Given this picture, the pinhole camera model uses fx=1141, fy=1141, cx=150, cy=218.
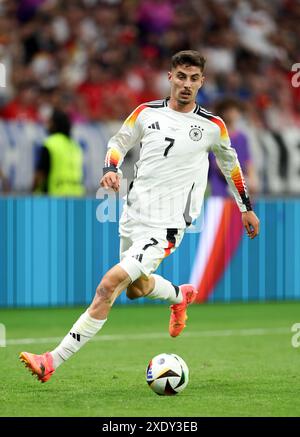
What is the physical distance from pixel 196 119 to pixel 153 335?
3.64 m

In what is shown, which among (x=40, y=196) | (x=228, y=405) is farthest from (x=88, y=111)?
(x=228, y=405)

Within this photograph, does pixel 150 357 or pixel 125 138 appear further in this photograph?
pixel 150 357

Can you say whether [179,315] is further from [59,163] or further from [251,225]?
[59,163]

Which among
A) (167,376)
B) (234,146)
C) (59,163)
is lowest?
(167,376)

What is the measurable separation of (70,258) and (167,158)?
5.74 meters

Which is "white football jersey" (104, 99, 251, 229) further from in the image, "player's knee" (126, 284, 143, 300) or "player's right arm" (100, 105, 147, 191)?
"player's knee" (126, 284, 143, 300)

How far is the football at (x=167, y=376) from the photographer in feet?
24.8

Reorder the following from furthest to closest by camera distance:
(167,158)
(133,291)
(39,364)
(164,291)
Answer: (164,291), (133,291), (167,158), (39,364)

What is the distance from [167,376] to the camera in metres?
7.59

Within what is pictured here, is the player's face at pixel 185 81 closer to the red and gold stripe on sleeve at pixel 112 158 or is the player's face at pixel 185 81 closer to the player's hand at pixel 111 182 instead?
the red and gold stripe on sleeve at pixel 112 158

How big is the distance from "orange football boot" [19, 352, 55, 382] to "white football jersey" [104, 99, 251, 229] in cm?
129

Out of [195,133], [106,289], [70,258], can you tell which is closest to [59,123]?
[70,258]

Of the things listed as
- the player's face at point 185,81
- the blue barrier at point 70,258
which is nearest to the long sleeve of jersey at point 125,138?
the player's face at point 185,81

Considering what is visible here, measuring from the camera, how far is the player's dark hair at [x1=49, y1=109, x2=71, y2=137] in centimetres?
1390
